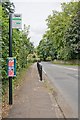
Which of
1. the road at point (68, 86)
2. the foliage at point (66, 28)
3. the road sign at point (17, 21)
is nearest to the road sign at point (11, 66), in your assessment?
the road sign at point (17, 21)

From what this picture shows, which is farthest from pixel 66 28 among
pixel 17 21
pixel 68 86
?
pixel 17 21

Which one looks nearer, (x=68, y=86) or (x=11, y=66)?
(x=11, y=66)

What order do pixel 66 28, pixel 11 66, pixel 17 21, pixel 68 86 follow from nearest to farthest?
pixel 11 66 < pixel 17 21 < pixel 68 86 < pixel 66 28

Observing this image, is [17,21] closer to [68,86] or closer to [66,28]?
[68,86]

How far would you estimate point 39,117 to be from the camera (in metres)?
7.73

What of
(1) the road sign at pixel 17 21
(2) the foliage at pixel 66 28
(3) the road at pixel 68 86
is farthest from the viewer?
(2) the foliage at pixel 66 28

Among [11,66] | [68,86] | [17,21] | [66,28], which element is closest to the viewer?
[11,66]

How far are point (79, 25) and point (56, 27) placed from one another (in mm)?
10553

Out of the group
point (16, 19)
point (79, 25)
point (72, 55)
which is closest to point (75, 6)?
point (79, 25)

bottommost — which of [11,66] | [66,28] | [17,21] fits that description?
[11,66]

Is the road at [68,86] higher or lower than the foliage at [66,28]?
lower

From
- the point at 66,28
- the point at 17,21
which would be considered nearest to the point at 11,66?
the point at 17,21

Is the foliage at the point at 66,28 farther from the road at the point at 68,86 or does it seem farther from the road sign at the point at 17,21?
the road sign at the point at 17,21

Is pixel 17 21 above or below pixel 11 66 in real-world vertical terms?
above
